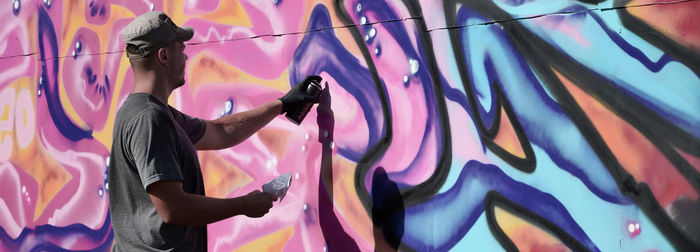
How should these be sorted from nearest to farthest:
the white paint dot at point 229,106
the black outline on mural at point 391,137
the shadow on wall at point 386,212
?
1. the black outline on mural at point 391,137
2. the shadow on wall at point 386,212
3. the white paint dot at point 229,106

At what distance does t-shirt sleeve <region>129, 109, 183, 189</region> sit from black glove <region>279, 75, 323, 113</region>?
2.73ft

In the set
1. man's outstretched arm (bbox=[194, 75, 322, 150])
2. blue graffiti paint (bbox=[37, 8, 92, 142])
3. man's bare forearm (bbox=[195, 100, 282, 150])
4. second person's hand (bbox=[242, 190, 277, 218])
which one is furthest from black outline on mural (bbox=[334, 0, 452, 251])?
blue graffiti paint (bbox=[37, 8, 92, 142])

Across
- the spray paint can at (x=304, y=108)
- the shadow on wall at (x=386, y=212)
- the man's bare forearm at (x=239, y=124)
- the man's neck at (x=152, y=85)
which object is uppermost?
the man's neck at (x=152, y=85)

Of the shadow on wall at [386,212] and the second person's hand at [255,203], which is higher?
the second person's hand at [255,203]

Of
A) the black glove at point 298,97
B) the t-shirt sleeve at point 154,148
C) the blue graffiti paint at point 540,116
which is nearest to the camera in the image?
the t-shirt sleeve at point 154,148

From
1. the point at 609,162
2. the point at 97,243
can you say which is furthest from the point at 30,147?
the point at 609,162

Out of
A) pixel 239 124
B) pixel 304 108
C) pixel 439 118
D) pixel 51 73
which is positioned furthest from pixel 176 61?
pixel 51 73

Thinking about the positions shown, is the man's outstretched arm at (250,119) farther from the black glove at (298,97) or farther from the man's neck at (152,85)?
the man's neck at (152,85)

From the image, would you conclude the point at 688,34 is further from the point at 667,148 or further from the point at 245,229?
the point at 245,229

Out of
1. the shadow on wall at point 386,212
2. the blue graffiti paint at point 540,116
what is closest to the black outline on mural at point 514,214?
the blue graffiti paint at point 540,116

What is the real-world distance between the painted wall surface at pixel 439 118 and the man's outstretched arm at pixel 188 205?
2.44 feet

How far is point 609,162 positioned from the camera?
3.27 m

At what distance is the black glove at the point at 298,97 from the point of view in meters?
3.96

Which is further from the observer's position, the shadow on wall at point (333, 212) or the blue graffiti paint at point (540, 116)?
the shadow on wall at point (333, 212)
